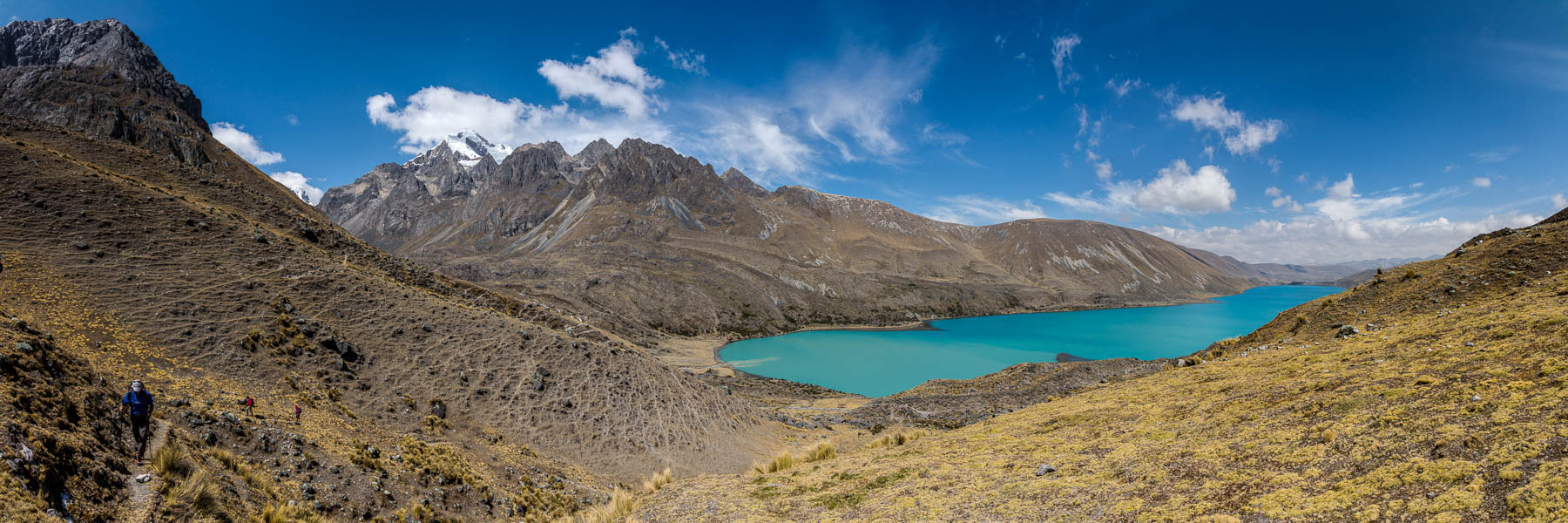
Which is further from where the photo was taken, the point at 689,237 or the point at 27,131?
the point at 689,237

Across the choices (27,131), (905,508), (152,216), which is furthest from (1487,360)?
(27,131)

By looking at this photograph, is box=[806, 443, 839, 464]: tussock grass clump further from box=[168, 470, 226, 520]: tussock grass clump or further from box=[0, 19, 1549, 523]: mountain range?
box=[168, 470, 226, 520]: tussock grass clump

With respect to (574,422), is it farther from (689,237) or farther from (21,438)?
(689,237)

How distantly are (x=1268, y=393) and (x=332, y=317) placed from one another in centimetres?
2535

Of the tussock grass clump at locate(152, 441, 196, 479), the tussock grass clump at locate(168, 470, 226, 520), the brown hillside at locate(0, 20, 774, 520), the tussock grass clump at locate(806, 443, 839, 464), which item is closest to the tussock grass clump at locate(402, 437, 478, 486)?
the brown hillside at locate(0, 20, 774, 520)

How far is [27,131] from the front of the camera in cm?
2194

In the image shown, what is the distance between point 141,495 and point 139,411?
203 centimetres

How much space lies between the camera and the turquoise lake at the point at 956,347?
72.1 metres

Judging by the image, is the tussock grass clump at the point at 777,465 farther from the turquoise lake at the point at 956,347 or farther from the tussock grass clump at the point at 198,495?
the turquoise lake at the point at 956,347

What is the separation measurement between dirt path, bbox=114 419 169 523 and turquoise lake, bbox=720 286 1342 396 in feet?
188

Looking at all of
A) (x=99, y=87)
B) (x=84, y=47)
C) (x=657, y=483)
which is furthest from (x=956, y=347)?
(x=84, y=47)

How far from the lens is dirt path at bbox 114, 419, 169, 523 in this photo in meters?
6.85

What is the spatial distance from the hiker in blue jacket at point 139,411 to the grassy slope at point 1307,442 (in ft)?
26.3

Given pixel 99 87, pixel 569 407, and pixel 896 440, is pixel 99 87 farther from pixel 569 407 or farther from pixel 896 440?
pixel 896 440
